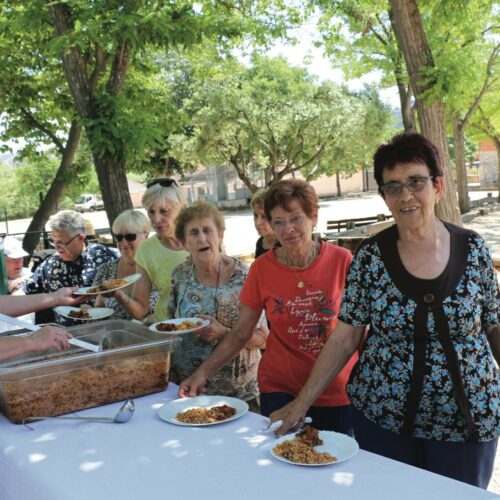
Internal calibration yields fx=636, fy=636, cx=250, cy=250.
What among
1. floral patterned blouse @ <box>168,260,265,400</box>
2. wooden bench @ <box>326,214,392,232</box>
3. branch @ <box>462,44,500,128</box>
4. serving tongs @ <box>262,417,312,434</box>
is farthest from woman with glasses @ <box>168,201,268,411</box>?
branch @ <box>462,44,500,128</box>

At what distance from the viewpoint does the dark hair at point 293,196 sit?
281cm

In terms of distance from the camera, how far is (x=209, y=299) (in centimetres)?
315

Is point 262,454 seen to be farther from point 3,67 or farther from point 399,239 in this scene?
point 3,67

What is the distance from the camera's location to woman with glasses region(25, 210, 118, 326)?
193 inches

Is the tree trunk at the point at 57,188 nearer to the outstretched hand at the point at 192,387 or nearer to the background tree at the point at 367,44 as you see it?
the background tree at the point at 367,44

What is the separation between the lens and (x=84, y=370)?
2.47 m

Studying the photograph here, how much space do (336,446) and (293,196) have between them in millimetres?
1198

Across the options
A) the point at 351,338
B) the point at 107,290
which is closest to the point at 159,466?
the point at 351,338

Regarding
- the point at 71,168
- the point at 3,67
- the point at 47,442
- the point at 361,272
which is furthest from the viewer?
the point at 71,168

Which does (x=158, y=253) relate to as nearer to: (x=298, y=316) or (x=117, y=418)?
(x=298, y=316)

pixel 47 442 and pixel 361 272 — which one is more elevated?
pixel 361 272

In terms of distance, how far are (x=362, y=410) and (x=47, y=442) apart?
1124 millimetres

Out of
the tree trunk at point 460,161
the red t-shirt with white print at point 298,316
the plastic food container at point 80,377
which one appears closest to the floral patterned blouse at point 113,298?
the plastic food container at point 80,377

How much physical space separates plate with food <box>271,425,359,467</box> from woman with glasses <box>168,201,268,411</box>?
0.95 metres
